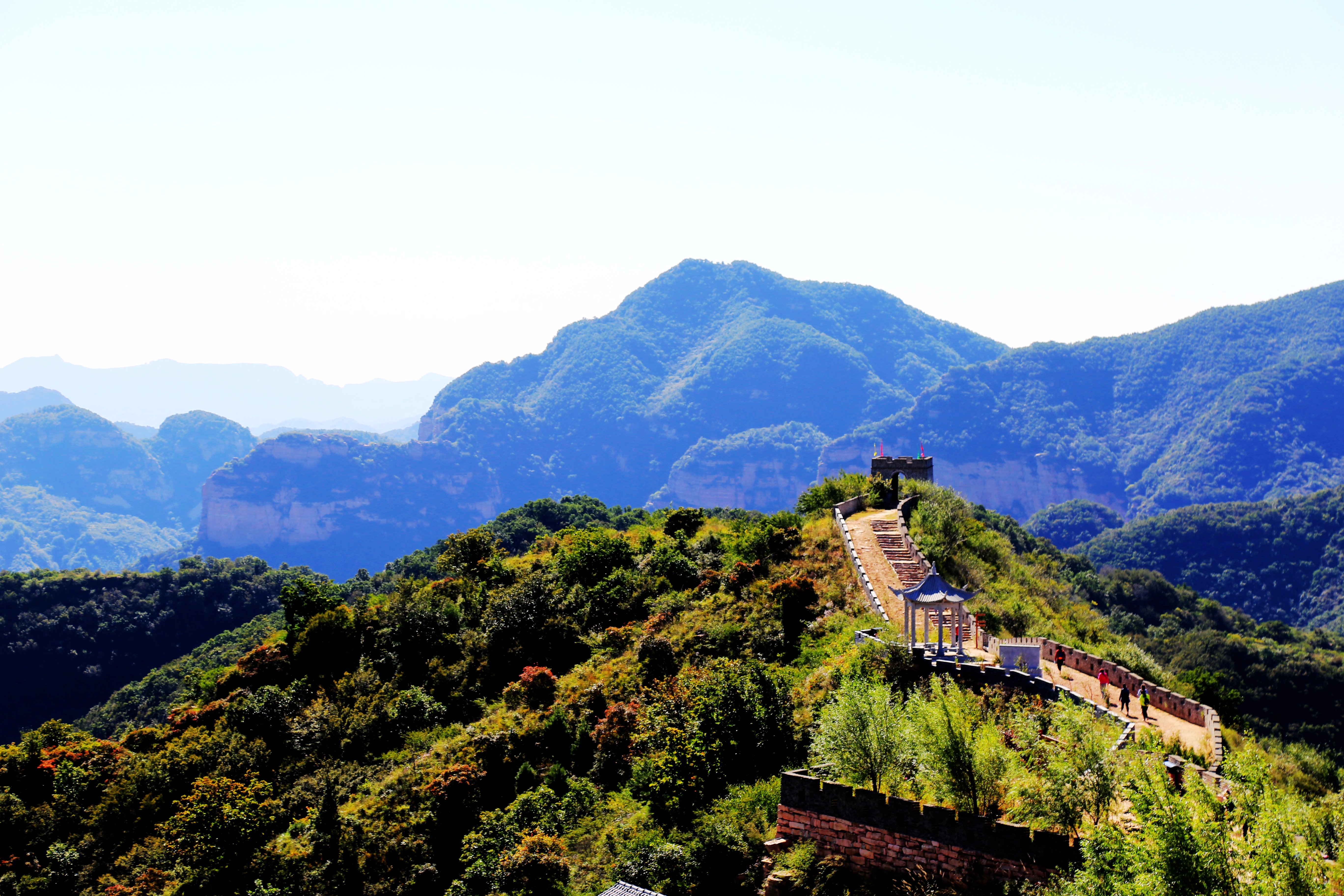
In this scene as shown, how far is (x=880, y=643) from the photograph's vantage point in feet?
77.6

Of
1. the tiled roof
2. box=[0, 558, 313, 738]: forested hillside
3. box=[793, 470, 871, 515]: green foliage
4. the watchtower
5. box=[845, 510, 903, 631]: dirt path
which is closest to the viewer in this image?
the tiled roof

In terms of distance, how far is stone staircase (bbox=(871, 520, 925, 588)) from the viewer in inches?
1400

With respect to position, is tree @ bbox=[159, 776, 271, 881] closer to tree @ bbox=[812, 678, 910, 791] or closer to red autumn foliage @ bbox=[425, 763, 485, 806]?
red autumn foliage @ bbox=[425, 763, 485, 806]

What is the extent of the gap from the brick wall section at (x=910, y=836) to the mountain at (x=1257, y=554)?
536 feet

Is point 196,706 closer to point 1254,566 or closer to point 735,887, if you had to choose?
point 735,887

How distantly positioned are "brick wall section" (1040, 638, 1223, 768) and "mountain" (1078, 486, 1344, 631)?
14667 centimetres

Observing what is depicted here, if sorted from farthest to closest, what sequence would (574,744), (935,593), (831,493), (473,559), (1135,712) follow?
(831,493)
(473,559)
(574,744)
(1135,712)
(935,593)

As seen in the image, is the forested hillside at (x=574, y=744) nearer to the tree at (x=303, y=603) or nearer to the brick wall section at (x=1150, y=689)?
the tree at (x=303, y=603)

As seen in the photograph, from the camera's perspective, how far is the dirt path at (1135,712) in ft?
79.6

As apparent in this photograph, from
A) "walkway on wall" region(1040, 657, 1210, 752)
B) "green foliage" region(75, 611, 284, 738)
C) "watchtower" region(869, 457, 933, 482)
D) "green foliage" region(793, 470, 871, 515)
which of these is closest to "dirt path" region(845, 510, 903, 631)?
"walkway on wall" region(1040, 657, 1210, 752)

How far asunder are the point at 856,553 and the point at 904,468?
2903 centimetres

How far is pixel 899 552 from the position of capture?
129 ft

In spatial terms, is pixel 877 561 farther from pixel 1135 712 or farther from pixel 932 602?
pixel 932 602

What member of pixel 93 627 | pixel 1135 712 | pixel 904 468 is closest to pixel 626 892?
pixel 1135 712
